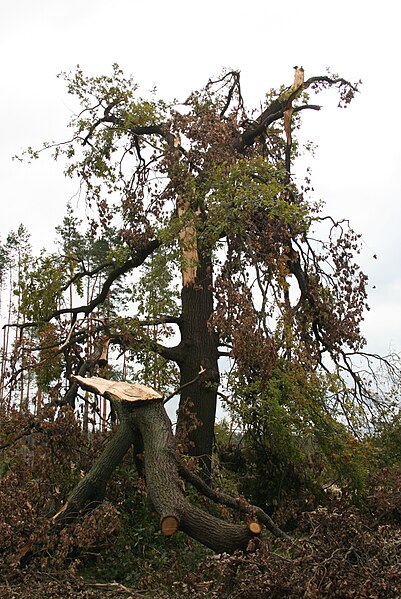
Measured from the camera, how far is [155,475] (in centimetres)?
541

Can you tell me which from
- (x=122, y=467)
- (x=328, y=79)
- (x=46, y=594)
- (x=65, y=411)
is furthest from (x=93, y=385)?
(x=328, y=79)

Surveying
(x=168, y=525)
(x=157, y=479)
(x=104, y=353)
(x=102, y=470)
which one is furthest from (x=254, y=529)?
(x=104, y=353)

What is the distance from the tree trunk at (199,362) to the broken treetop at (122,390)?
229 cm

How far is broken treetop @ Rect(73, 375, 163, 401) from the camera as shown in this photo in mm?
6117

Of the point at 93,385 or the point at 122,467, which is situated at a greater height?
the point at 93,385

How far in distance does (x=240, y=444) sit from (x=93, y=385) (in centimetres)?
382

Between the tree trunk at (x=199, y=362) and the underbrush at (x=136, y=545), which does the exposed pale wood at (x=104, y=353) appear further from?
the underbrush at (x=136, y=545)

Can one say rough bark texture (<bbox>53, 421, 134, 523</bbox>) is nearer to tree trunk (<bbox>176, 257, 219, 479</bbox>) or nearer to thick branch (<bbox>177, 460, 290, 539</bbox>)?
thick branch (<bbox>177, 460, 290, 539</bbox>)

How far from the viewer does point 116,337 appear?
946 centimetres

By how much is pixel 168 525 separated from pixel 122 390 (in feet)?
5.52

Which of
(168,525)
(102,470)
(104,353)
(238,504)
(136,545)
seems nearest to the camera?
(168,525)

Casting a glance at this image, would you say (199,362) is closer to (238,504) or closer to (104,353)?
(104,353)

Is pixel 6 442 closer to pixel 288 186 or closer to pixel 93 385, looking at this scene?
pixel 93 385

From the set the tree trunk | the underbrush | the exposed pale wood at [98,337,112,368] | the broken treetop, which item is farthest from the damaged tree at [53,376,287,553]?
the tree trunk
